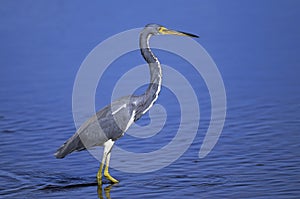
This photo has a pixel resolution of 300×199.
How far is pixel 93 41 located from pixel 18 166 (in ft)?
19.4

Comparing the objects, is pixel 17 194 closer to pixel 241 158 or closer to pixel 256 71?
pixel 241 158

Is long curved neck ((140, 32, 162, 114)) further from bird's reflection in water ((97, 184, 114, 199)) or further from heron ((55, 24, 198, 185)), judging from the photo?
bird's reflection in water ((97, 184, 114, 199))

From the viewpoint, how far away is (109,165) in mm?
9297

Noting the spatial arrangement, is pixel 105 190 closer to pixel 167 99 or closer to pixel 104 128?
pixel 104 128

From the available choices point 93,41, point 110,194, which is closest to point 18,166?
point 110,194

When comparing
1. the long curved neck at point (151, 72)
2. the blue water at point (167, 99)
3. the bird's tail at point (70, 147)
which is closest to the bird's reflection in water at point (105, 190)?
the blue water at point (167, 99)

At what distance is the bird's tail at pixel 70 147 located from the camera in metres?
8.73

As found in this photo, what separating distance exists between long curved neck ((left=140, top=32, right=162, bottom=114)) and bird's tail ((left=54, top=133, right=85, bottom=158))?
837mm

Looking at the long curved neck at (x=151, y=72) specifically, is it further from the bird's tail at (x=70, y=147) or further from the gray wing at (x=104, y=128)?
the bird's tail at (x=70, y=147)

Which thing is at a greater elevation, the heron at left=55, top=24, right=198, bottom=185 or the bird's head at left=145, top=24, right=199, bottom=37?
the bird's head at left=145, top=24, right=199, bottom=37

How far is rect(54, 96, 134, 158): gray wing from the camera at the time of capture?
29.0 ft

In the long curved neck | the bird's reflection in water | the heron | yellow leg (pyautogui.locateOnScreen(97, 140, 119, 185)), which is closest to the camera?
the bird's reflection in water

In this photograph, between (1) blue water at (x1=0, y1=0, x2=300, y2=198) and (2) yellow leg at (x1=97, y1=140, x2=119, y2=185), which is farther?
(2) yellow leg at (x1=97, y1=140, x2=119, y2=185)

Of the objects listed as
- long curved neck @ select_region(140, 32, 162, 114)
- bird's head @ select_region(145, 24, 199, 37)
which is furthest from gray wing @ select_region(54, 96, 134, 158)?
bird's head @ select_region(145, 24, 199, 37)
